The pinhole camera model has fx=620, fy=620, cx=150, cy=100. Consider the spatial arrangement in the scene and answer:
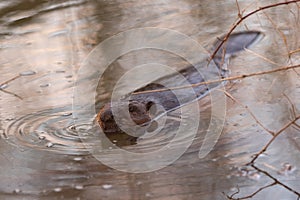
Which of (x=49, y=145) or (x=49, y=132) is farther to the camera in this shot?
(x=49, y=132)

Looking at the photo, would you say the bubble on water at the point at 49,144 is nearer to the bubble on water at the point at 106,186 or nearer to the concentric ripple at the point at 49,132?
the concentric ripple at the point at 49,132

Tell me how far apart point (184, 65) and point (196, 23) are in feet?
3.04

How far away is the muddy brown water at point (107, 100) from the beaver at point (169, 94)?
77 millimetres

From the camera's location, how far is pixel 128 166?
8.96ft

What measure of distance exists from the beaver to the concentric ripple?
0.12 m

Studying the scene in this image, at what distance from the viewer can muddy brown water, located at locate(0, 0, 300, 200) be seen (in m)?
2.57

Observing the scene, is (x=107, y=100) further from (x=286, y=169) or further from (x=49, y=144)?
(x=286, y=169)

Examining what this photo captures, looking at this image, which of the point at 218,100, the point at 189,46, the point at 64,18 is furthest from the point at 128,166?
the point at 64,18

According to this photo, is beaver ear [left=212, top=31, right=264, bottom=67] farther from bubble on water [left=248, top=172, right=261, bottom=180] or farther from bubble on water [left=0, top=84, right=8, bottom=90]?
bubble on water [left=248, top=172, right=261, bottom=180]

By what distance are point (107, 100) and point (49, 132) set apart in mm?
519

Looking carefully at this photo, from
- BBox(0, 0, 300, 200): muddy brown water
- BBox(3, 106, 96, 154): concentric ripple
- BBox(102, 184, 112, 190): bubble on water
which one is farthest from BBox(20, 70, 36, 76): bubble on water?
BBox(102, 184, 112, 190): bubble on water

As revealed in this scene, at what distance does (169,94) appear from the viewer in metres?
3.47

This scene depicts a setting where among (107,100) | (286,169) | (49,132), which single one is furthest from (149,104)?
(286,169)

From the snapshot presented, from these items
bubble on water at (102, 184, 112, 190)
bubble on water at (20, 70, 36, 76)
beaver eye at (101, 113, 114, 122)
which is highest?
bubble on water at (20, 70, 36, 76)
